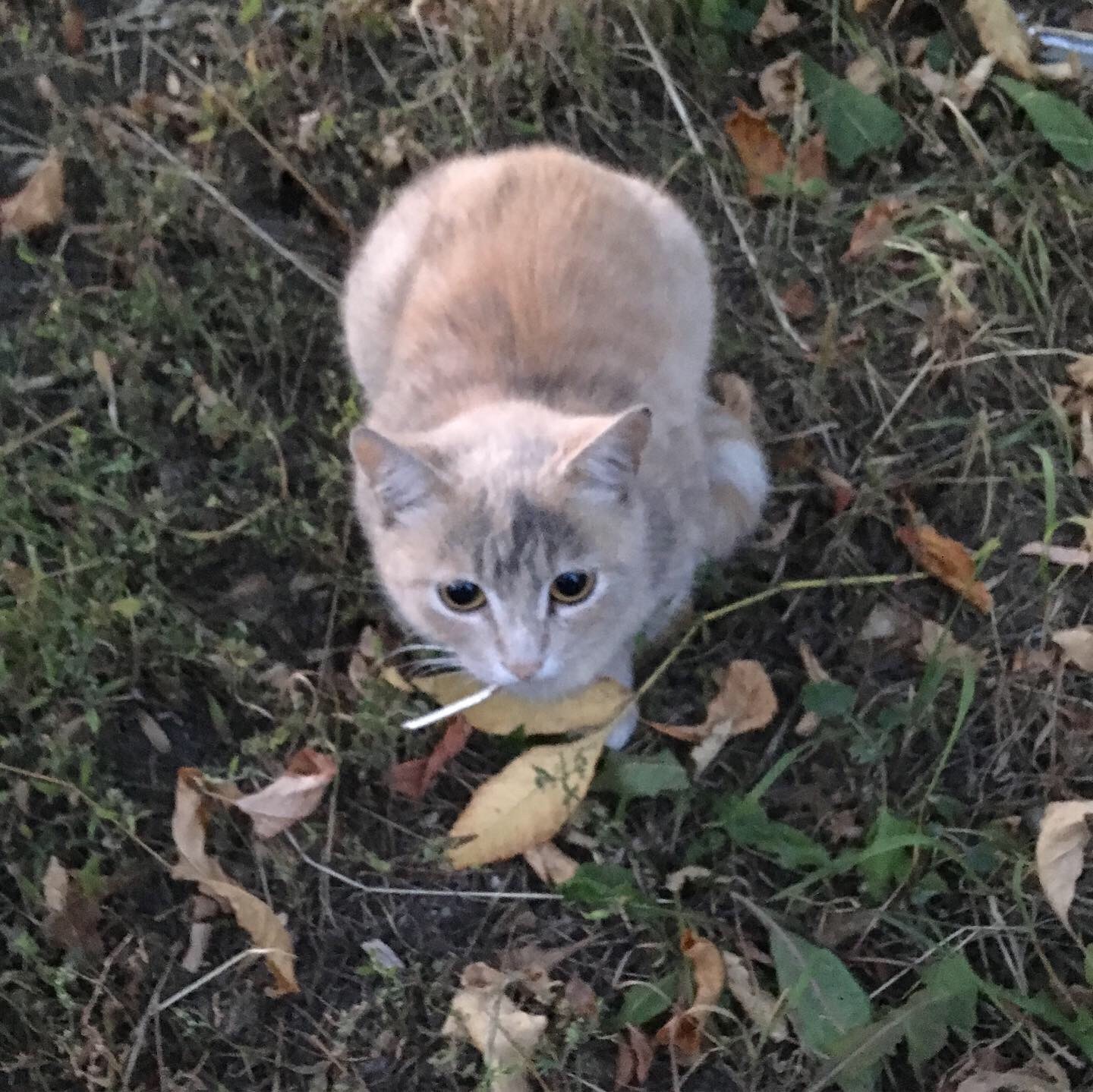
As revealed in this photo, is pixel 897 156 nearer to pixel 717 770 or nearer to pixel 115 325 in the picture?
pixel 717 770

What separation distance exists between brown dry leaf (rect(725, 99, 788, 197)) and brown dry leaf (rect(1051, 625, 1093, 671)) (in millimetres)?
1077

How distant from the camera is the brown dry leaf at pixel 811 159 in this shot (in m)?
2.33

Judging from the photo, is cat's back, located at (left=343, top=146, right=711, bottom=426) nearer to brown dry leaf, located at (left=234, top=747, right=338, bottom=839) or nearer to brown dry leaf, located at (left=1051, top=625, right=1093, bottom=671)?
brown dry leaf, located at (left=234, top=747, right=338, bottom=839)

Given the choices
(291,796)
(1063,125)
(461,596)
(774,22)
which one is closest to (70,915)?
(291,796)

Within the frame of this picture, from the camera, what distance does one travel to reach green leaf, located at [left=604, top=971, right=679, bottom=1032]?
5.40 feet

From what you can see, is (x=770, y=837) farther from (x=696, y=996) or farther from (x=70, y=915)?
(x=70, y=915)

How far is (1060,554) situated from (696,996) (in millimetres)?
1027

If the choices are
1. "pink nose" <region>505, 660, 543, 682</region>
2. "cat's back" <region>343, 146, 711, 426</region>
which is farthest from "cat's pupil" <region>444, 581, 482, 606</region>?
"cat's back" <region>343, 146, 711, 426</region>

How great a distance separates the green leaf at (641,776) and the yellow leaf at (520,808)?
38mm

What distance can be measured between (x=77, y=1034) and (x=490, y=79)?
195 centimetres

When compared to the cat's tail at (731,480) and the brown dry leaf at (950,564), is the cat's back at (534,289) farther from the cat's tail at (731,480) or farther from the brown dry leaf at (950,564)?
the brown dry leaf at (950,564)

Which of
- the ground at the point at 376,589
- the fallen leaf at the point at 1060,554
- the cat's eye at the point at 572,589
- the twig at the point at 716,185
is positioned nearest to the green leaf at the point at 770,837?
the ground at the point at 376,589

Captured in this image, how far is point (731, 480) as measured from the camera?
1945mm

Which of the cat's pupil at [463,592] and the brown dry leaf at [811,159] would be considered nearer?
the cat's pupil at [463,592]
